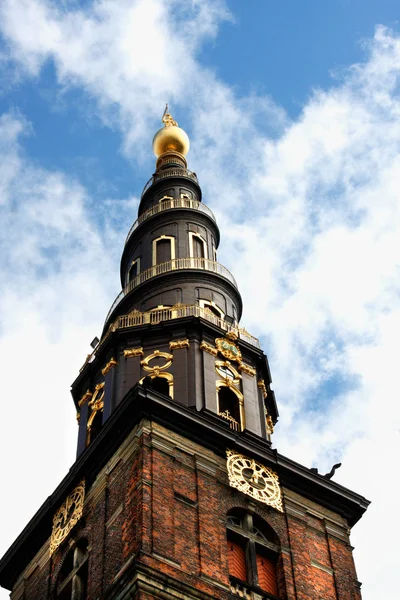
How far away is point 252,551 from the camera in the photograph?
34594 mm

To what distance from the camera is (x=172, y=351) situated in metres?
41.3

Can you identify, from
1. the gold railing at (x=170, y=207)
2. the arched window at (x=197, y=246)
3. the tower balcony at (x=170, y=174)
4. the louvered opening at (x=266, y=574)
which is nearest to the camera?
the louvered opening at (x=266, y=574)

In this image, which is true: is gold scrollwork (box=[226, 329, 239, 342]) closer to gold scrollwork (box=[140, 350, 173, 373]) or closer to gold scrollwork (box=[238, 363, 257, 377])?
gold scrollwork (box=[238, 363, 257, 377])

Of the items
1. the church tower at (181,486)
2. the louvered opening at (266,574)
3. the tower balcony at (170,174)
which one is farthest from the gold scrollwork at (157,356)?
the tower balcony at (170,174)

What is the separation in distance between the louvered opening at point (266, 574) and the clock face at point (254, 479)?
1.88m

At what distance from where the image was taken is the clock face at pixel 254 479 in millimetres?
36094

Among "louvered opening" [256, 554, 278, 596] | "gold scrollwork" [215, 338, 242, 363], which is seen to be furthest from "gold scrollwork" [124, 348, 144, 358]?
"louvered opening" [256, 554, 278, 596]

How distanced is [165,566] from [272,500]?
596cm

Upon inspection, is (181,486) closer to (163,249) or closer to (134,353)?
(134,353)

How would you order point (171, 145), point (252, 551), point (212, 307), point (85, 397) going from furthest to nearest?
1. point (171, 145)
2. point (212, 307)
3. point (85, 397)
4. point (252, 551)

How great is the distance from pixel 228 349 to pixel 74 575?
10537mm

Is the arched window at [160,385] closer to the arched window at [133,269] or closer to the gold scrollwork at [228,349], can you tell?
the gold scrollwork at [228,349]

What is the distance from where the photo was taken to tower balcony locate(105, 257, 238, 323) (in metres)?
45.8

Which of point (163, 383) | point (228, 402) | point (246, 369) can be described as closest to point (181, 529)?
point (163, 383)
